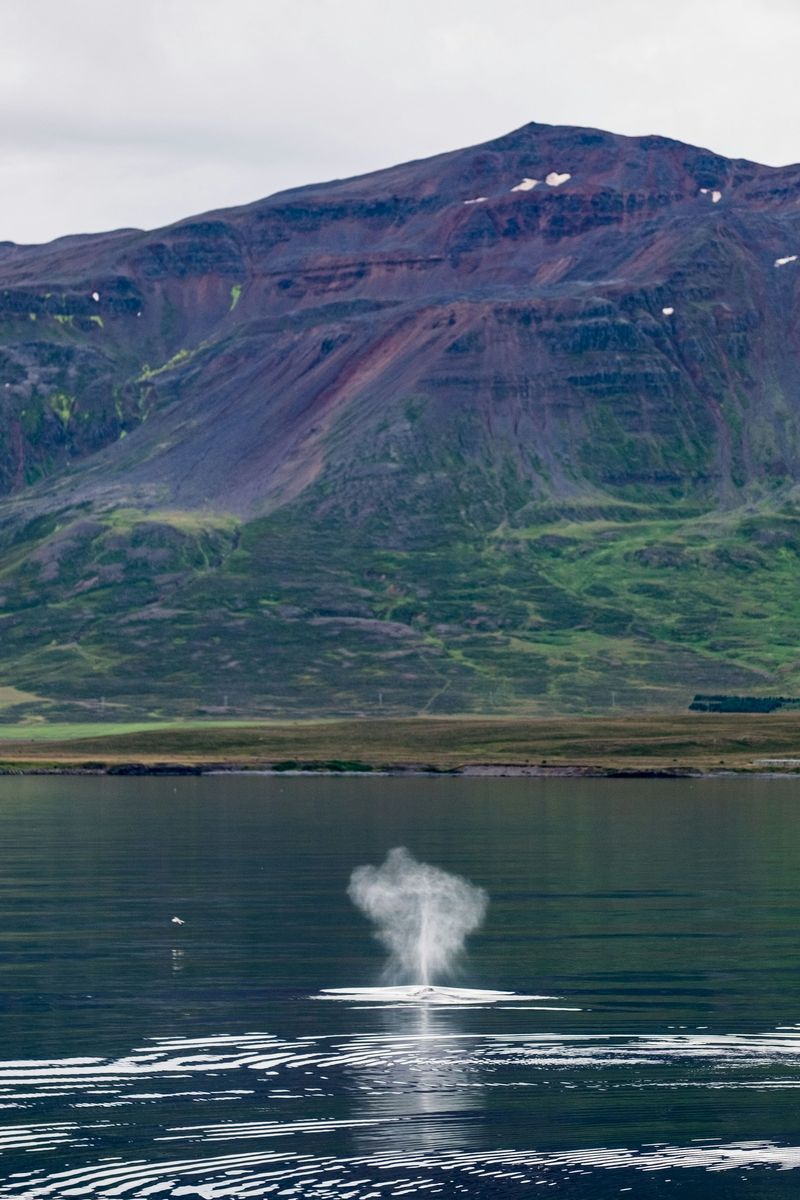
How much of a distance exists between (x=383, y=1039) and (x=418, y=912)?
3002cm

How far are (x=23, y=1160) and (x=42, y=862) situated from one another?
215 ft

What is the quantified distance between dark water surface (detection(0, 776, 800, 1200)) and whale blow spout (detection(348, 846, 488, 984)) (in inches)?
44.9

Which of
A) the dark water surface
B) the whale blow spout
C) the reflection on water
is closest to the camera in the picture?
the dark water surface

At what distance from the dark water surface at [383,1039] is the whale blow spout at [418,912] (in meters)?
1.14

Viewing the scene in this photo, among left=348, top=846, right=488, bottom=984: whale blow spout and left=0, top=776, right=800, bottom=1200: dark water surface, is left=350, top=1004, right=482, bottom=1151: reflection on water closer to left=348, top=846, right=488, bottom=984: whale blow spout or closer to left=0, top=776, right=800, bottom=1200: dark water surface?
left=0, top=776, right=800, bottom=1200: dark water surface

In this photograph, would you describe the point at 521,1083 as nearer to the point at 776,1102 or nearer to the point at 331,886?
the point at 776,1102

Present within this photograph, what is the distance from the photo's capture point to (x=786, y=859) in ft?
347

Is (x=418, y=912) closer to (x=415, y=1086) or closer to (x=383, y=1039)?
(x=383, y=1039)

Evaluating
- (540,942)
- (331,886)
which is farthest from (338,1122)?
(331,886)

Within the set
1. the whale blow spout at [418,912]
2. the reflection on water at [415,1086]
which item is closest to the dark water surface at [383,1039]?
the reflection on water at [415,1086]

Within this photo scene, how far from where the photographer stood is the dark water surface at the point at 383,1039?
40.2m

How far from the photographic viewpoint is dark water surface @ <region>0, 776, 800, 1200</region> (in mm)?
40219

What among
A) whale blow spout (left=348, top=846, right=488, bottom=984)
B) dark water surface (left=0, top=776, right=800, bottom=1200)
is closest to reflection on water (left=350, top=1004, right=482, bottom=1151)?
dark water surface (left=0, top=776, right=800, bottom=1200)

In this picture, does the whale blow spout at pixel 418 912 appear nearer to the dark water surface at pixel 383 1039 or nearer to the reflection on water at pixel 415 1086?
the dark water surface at pixel 383 1039
